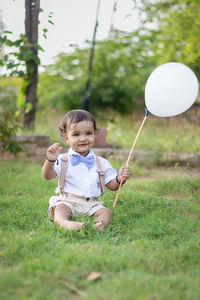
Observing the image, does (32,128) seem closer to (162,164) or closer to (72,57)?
(162,164)

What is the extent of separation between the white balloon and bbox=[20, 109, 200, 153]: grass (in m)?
2.40

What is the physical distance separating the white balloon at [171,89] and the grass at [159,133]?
240cm

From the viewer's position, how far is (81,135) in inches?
103

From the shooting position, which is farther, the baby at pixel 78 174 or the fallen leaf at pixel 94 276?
the baby at pixel 78 174

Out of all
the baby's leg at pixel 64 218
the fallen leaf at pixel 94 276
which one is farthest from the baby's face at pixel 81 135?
the fallen leaf at pixel 94 276

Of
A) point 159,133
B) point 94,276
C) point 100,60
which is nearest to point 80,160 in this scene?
point 94,276

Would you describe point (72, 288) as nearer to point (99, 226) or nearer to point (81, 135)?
point (99, 226)

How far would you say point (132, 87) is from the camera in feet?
29.3

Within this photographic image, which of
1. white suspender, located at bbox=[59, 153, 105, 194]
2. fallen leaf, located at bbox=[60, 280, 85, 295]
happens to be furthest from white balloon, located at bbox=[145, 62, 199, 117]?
fallen leaf, located at bbox=[60, 280, 85, 295]

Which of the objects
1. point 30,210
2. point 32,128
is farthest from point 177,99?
point 32,128

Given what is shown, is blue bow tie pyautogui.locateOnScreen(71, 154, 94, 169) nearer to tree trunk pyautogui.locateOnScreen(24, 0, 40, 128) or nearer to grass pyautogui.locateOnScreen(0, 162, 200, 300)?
grass pyautogui.locateOnScreen(0, 162, 200, 300)

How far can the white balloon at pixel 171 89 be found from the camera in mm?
2672

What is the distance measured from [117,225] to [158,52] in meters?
5.52

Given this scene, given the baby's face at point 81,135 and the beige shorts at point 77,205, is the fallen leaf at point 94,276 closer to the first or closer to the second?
the beige shorts at point 77,205
